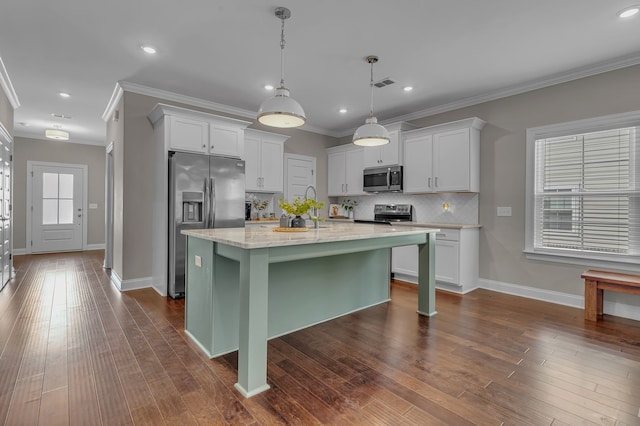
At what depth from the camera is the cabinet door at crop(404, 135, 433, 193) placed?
4785 millimetres

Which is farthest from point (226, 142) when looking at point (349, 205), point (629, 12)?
point (629, 12)

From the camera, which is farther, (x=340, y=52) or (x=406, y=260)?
(x=406, y=260)

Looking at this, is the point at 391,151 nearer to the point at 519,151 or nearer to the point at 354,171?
the point at 354,171

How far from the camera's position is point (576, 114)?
373 cm

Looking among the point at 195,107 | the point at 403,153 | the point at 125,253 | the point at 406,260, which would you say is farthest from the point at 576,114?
the point at 125,253

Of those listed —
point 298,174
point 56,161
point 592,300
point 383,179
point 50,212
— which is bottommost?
point 592,300

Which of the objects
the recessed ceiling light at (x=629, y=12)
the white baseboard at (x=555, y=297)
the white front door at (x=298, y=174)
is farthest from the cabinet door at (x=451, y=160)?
the white front door at (x=298, y=174)

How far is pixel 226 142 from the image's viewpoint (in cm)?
456

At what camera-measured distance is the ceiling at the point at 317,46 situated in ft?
8.55

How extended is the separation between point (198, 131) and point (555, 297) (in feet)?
16.2

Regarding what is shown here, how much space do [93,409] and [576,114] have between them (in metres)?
5.15

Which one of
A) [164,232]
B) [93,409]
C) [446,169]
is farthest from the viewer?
[446,169]

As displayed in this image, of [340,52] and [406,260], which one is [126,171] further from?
[406,260]

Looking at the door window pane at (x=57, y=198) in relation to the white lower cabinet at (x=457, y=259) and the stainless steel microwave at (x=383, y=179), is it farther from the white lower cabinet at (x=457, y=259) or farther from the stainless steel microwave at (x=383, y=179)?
the white lower cabinet at (x=457, y=259)
